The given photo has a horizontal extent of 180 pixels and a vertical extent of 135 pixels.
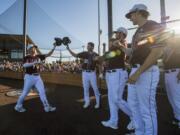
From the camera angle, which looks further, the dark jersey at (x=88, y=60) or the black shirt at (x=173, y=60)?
the dark jersey at (x=88, y=60)

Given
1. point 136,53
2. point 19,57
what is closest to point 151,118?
point 136,53

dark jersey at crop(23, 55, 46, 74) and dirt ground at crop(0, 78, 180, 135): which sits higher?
dark jersey at crop(23, 55, 46, 74)

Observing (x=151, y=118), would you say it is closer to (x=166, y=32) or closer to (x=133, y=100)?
(x=133, y=100)

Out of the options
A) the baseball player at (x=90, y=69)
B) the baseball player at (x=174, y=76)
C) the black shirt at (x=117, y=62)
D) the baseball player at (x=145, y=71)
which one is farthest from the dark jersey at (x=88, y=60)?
the baseball player at (x=145, y=71)

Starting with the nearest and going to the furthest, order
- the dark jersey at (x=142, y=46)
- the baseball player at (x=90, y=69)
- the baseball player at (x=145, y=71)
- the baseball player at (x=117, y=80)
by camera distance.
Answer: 1. the baseball player at (x=145, y=71)
2. the dark jersey at (x=142, y=46)
3. the baseball player at (x=117, y=80)
4. the baseball player at (x=90, y=69)

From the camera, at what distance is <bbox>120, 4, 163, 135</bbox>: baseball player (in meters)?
3.01

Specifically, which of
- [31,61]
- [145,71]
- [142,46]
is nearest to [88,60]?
[31,61]

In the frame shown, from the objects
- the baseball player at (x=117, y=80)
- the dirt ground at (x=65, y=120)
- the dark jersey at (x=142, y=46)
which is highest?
the dark jersey at (x=142, y=46)

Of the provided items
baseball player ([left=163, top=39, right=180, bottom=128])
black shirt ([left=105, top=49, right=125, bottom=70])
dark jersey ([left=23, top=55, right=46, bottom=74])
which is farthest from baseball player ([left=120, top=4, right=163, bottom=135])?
dark jersey ([left=23, top=55, right=46, bottom=74])

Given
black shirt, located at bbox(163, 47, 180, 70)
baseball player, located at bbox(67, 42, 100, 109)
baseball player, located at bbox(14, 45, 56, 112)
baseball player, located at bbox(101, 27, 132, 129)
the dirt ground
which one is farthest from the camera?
baseball player, located at bbox(67, 42, 100, 109)

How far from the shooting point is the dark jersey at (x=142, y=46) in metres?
3.12

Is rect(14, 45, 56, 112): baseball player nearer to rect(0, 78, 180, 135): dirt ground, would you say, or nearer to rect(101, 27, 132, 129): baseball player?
rect(0, 78, 180, 135): dirt ground

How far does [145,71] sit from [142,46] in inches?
13.0

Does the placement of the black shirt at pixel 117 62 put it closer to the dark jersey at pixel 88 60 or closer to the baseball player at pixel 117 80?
the baseball player at pixel 117 80
